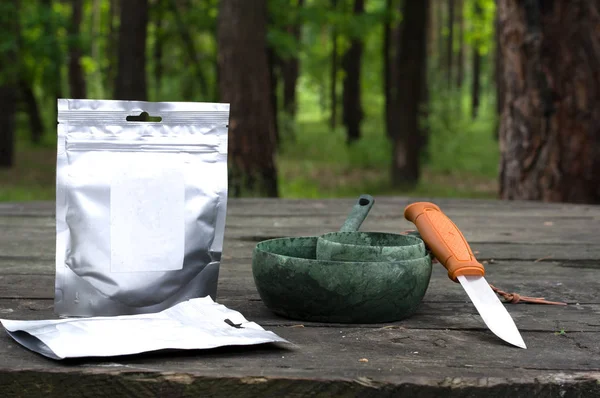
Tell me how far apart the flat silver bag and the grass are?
7.26 meters

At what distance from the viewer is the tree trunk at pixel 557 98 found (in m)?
3.75

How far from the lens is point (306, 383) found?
0.92 metres

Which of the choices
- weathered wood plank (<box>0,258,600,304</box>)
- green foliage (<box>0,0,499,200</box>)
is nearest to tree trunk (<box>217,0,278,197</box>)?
green foliage (<box>0,0,499,200</box>)

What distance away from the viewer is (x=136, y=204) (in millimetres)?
1349

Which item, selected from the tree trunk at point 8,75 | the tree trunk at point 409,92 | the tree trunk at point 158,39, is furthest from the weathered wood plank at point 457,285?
the tree trunk at point 158,39

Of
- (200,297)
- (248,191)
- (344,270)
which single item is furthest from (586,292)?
(248,191)

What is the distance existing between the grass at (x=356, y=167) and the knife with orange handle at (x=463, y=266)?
24.3 feet

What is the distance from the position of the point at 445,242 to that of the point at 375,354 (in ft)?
1.01

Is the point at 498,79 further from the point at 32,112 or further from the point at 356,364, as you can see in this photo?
the point at 356,364

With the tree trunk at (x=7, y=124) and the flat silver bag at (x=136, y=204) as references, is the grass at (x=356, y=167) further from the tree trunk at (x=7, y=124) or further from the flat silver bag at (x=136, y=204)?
the flat silver bag at (x=136, y=204)

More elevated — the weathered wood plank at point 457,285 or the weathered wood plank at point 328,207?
the weathered wood plank at point 457,285

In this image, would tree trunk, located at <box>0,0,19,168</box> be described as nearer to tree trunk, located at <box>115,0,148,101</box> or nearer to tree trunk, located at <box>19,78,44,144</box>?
tree trunk, located at <box>115,0,148,101</box>

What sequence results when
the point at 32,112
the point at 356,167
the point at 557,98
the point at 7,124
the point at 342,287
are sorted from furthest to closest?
the point at 32,112 < the point at 356,167 < the point at 7,124 < the point at 557,98 < the point at 342,287

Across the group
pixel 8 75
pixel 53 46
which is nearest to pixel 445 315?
Answer: pixel 8 75
